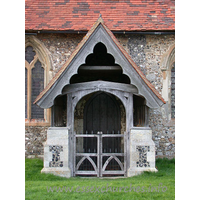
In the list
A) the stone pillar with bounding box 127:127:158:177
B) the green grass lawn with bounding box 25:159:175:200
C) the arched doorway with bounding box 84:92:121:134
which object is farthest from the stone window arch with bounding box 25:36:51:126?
the stone pillar with bounding box 127:127:158:177

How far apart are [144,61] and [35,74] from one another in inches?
168

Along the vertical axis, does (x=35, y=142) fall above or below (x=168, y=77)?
below

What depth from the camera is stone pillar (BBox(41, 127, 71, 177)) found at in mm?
6531

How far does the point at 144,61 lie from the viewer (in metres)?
9.03

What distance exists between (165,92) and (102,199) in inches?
213

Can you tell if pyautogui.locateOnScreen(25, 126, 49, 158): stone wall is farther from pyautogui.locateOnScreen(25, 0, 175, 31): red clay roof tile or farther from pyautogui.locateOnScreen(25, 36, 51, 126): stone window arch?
pyautogui.locateOnScreen(25, 0, 175, 31): red clay roof tile

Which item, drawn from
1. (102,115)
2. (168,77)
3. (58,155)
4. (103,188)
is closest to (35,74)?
(102,115)

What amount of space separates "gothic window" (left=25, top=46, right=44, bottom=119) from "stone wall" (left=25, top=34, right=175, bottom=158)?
542 millimetres

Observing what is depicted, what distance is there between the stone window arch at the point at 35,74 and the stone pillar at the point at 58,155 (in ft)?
8.32

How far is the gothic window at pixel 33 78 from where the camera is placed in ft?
30.2

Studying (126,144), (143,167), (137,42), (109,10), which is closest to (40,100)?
(126,144)

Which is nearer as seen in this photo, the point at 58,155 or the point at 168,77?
the point at 58,155

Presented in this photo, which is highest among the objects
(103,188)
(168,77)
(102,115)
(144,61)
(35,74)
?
(144,61)

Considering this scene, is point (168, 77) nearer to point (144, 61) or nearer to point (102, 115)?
point (144, 61)
